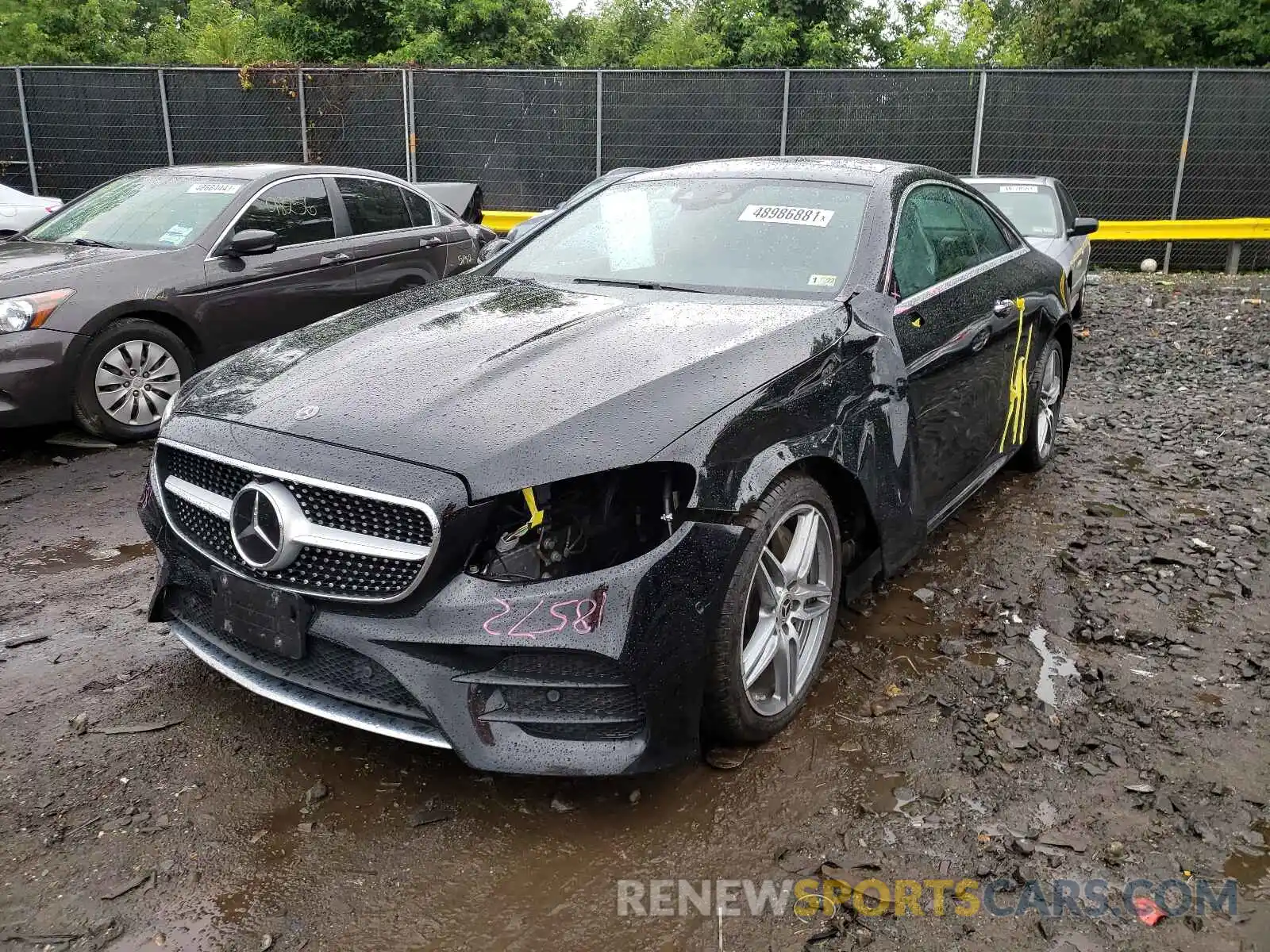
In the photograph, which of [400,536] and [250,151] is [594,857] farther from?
[250,151]

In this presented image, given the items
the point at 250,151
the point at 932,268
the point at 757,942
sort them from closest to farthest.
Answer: the point at 757,942 → the point at 932,268 → the point at 250,151

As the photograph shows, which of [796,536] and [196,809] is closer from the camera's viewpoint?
[196,809]

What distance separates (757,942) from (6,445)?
540 cm

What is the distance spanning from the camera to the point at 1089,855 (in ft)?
8.28

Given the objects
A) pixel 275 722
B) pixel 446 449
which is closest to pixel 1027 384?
pixel 446 449

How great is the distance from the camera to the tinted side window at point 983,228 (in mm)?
4539

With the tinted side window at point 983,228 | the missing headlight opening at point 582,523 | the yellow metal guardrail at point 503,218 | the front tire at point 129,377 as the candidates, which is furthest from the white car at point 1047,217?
the missing headlight opening at point 582,523

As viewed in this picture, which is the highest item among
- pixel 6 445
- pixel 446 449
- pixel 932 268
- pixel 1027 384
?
pixel 932 268

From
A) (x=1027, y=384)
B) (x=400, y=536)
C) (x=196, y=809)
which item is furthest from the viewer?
(x=1027, y=384)

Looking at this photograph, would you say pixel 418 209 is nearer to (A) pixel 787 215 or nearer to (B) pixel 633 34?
(A) pixel 787 215

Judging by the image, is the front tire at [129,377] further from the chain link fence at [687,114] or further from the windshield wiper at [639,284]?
the chain link fence at [687,114]

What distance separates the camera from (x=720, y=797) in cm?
274

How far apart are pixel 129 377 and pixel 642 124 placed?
9.60 metres

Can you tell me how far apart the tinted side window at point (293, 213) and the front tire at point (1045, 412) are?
4.66 m
